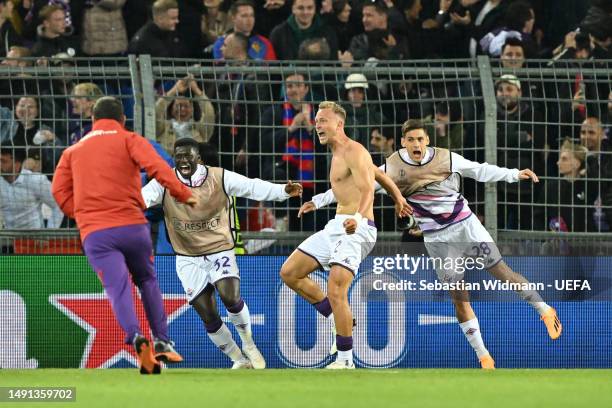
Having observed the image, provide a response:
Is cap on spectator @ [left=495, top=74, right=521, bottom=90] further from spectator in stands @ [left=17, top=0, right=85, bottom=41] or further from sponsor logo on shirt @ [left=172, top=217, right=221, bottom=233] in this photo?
spectator in stands @ [left=17, top=0, right=85, bottom=41]

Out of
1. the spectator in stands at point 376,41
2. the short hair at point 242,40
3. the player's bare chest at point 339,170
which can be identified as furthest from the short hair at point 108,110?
the spectator in stands at point 376,41

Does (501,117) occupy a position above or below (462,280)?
above

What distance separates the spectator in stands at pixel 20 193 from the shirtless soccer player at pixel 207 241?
1210mm

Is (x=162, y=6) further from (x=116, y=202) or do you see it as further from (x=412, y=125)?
(x=116, y=202)

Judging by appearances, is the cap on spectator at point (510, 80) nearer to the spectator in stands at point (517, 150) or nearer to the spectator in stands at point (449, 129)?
the spectator in stands at point (517, 150)

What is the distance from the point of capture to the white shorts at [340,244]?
42.0ft

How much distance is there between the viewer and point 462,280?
556 inches

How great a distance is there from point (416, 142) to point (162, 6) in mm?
4705

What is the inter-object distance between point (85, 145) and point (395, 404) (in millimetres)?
3412

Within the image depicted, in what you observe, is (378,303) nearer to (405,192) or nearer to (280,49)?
(405,192)

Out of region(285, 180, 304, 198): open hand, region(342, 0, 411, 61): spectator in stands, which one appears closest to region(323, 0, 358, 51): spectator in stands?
region(342, 0, 411, 61): spectator in stands

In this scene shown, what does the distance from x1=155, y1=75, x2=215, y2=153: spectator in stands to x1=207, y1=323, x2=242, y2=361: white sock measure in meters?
1.86

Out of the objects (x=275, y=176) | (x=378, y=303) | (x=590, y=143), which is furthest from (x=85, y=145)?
(x=590, y=143)

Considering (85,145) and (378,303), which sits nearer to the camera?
(85,145)
